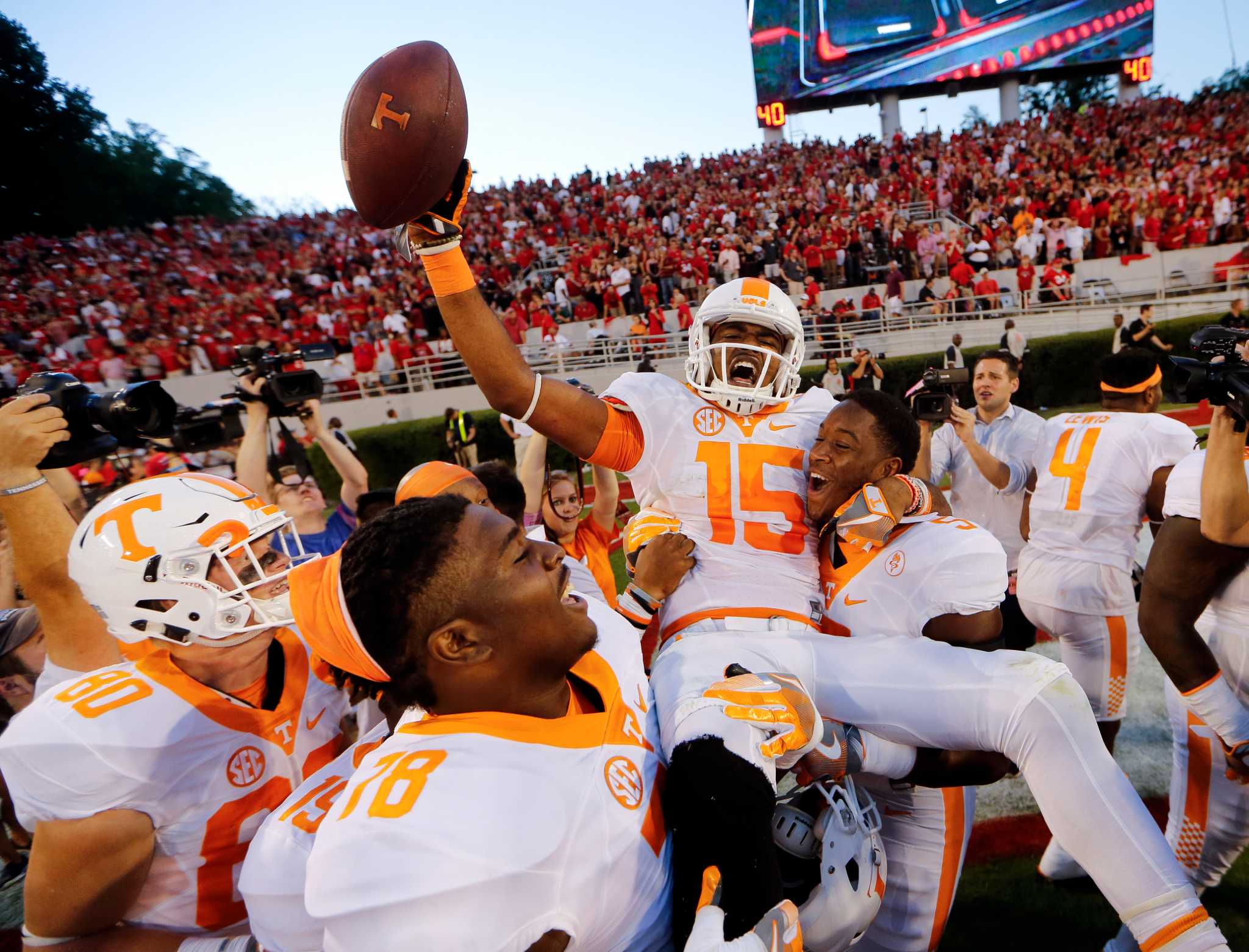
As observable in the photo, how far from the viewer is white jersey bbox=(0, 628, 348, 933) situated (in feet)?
5.59

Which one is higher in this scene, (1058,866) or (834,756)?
(834,756)

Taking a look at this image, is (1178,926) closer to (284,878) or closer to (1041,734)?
(1041,734)

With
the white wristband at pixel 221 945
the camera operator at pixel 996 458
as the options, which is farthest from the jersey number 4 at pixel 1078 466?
the white wristband at pixel 221 945

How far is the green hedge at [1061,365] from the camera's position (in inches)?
643

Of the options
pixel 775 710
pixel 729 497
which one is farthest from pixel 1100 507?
pixel 775 710

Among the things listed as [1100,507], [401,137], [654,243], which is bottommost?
[1100,507]

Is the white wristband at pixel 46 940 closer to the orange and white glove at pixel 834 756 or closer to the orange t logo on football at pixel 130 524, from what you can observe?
the orange t logo on football at pixel 130 524

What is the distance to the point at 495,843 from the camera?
1.20m

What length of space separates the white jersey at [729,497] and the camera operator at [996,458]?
93.0 inches

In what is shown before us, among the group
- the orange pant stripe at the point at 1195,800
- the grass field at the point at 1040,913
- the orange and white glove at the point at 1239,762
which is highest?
the orange and white glove at the point at 1239,762

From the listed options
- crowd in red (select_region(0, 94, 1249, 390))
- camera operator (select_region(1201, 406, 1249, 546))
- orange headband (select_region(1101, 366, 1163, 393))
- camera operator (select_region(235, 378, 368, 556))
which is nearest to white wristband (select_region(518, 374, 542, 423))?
camera operator (select_region(235, 378, 368, 556))

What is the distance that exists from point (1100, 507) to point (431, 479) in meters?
3.25

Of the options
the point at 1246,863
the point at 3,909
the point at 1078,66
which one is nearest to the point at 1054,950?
the point at 1246,863

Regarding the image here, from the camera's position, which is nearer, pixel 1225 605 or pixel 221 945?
pixel 221 945
